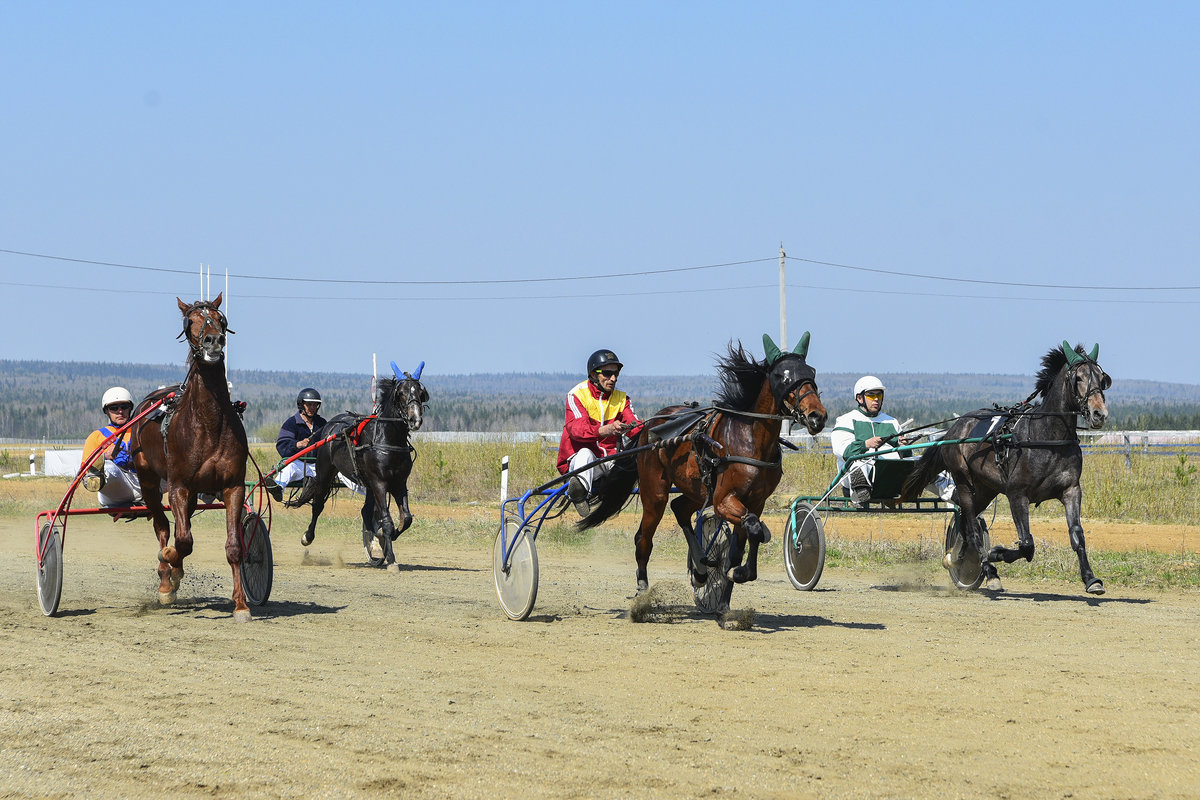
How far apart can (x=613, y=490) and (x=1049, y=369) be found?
386 centimetres

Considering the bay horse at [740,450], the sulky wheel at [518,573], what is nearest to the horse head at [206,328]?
the sulky wheel at [518,573]

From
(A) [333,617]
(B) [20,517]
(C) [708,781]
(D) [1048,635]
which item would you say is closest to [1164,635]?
(D) [1048,635]

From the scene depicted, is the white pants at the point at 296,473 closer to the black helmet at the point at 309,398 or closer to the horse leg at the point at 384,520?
the black helmet at the point at 309,398

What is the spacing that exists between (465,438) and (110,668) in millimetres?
44702

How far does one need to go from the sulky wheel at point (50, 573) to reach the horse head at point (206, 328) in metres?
1.87

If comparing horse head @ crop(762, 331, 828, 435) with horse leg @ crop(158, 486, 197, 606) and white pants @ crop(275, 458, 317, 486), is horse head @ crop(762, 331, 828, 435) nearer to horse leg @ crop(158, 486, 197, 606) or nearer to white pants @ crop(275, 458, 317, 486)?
horse leg @ crop(158, 486, 197, 606)

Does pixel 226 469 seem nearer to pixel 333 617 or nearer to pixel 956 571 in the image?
pixel 333 617

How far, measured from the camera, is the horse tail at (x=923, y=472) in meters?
11.6

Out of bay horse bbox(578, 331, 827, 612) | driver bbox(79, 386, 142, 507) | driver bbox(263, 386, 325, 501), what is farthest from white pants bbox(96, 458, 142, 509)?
bay horse bbox(578, 331, 827, 612)

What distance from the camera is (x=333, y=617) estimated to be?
9820 millimetres

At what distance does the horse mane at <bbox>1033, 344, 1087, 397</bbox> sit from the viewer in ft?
36.7

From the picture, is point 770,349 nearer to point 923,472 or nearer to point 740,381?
point 740,381

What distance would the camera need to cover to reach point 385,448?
14039 millimetres

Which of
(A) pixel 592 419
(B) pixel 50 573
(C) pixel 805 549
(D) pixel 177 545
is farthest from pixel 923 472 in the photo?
(B) pixel 50 573
